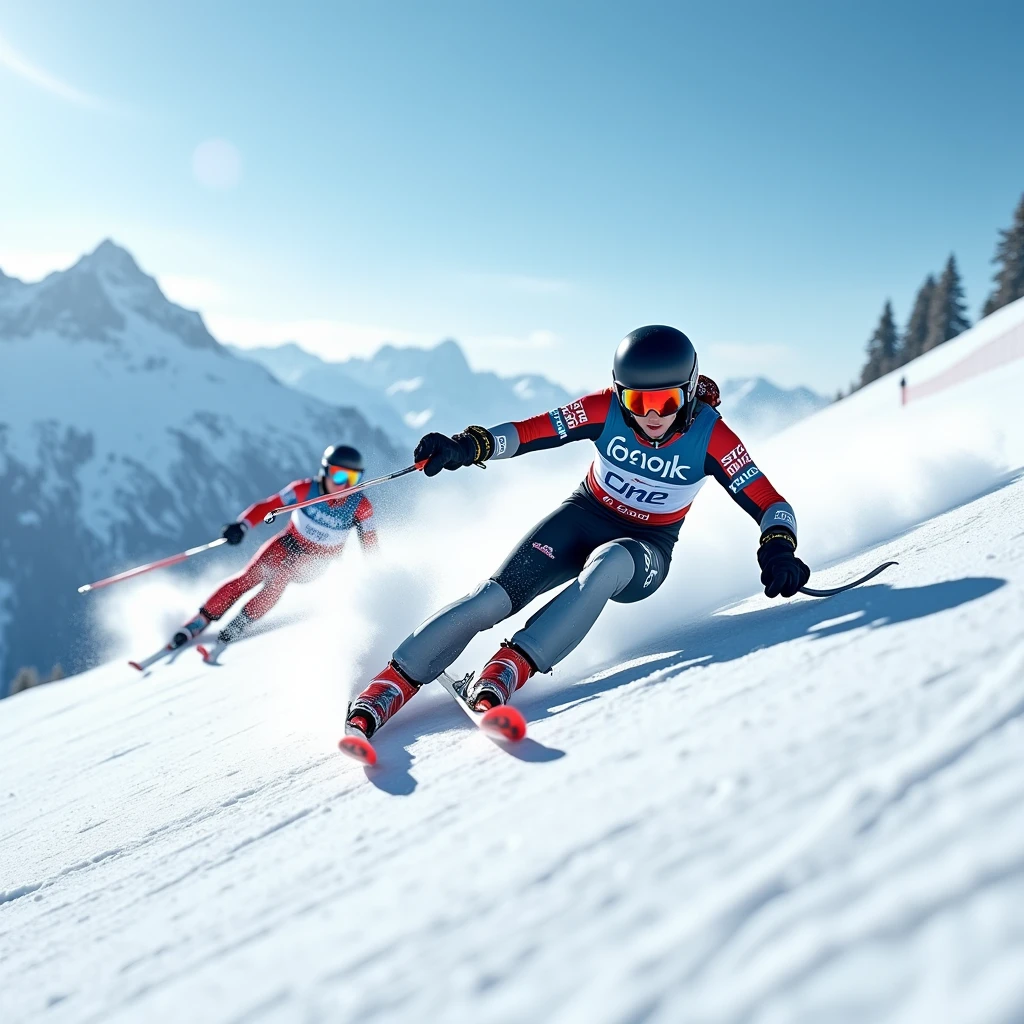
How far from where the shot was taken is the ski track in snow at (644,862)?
3.14 feet

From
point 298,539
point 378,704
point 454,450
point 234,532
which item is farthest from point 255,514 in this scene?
point 378,704

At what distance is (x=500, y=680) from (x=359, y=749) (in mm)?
596

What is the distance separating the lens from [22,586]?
11781 cm

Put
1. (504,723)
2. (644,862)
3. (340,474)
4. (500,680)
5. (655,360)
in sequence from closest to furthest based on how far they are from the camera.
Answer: (644,862) → (504,723) → (500,680) → (655,360) → (340,474)

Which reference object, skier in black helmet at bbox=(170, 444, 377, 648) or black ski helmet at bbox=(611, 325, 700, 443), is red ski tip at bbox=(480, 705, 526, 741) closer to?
black ski helmet at bbox=(611, 325, 700, 443)

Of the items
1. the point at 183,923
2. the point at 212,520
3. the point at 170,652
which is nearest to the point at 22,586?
the point at 212,520

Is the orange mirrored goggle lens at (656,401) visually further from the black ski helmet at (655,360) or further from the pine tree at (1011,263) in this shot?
the pine tree at (1011,263)

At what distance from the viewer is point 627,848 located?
133 centimetres

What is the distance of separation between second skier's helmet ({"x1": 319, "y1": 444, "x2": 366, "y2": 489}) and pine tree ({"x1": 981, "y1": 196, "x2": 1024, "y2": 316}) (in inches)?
1384

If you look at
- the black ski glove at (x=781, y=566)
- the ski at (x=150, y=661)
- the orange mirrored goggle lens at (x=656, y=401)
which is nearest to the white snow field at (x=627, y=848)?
the black ski glove at (x=781, y=566)

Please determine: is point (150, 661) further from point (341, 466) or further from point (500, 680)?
point (500, 680)

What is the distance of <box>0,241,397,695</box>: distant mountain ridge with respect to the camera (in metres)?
122

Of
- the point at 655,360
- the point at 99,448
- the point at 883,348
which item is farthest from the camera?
the point at 99,448

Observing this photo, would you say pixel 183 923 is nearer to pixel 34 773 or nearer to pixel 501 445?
pixel 501 445
